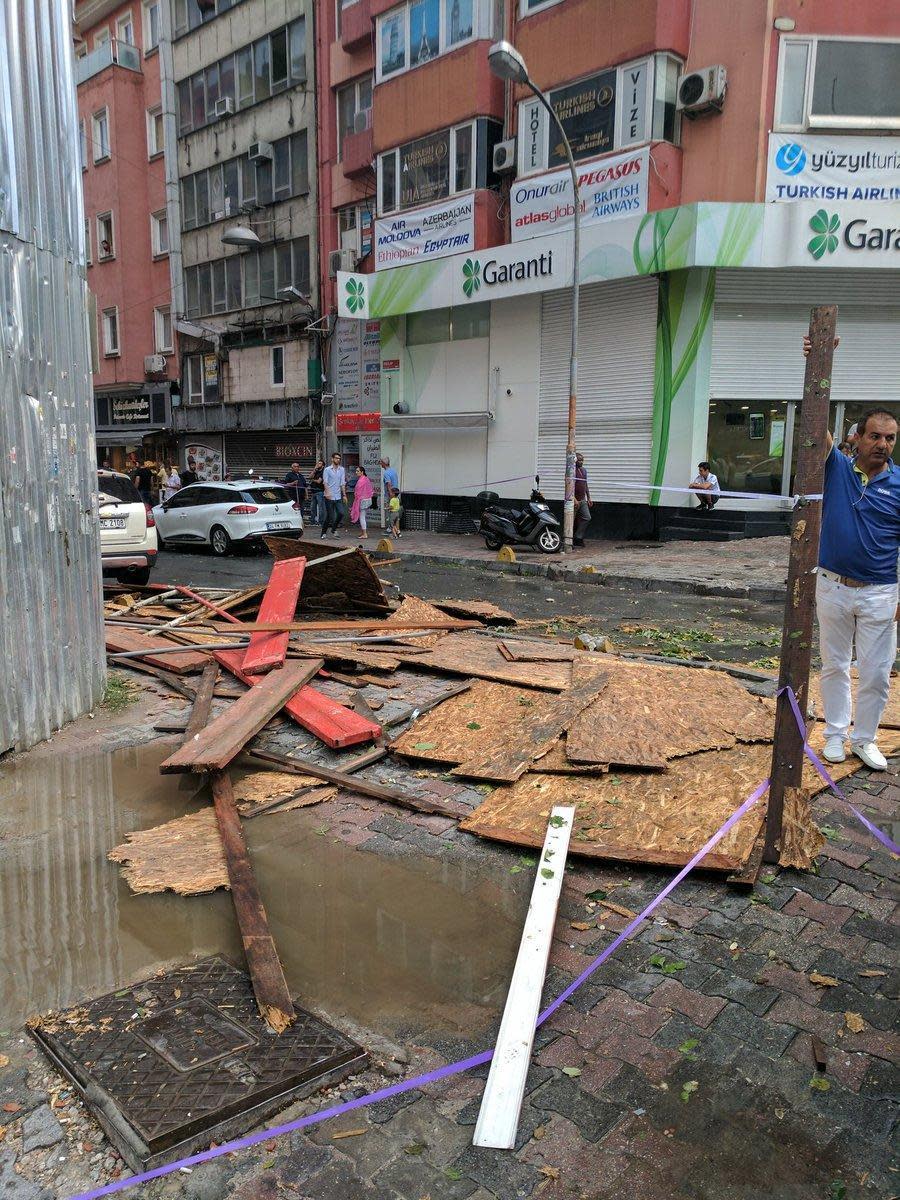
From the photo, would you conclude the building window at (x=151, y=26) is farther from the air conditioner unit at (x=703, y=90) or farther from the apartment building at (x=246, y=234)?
the air conditioner unit at (x=703, y=90)

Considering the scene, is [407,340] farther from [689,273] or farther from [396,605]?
[396,605]

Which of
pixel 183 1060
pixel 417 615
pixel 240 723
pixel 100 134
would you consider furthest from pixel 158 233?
pixel 183 1060

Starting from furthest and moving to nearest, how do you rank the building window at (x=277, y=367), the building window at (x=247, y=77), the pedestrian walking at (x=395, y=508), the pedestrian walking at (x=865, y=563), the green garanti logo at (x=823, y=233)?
the building window at (x=277, y=367) → the building window at (x=247, y=77) → the pedestrian walking at (x=395, y=508) → the green garanti logo at (x=823, y=233) → the pedestrian walking at (x=865, y=563)

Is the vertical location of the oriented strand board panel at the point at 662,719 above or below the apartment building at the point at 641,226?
below

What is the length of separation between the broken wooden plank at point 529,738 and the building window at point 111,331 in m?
34.5

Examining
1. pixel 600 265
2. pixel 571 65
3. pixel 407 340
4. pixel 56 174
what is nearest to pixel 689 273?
pixel 600 265

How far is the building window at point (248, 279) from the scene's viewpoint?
1112 inches

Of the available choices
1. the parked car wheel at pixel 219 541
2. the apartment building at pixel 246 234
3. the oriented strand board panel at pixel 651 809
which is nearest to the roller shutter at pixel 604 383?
the parked car wheel at pixel 219 541

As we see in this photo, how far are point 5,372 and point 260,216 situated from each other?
27.3 metres

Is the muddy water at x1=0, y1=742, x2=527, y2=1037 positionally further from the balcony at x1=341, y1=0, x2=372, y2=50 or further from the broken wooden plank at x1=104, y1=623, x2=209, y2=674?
the balcony at x1=341, y1=0, x2=372, y2=50

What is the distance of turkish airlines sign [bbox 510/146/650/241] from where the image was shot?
1788cm

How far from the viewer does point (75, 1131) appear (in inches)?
96.4

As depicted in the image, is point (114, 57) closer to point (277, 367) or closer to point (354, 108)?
point (354, 108)

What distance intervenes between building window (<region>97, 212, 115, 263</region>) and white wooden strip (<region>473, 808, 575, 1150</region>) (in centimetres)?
3742
